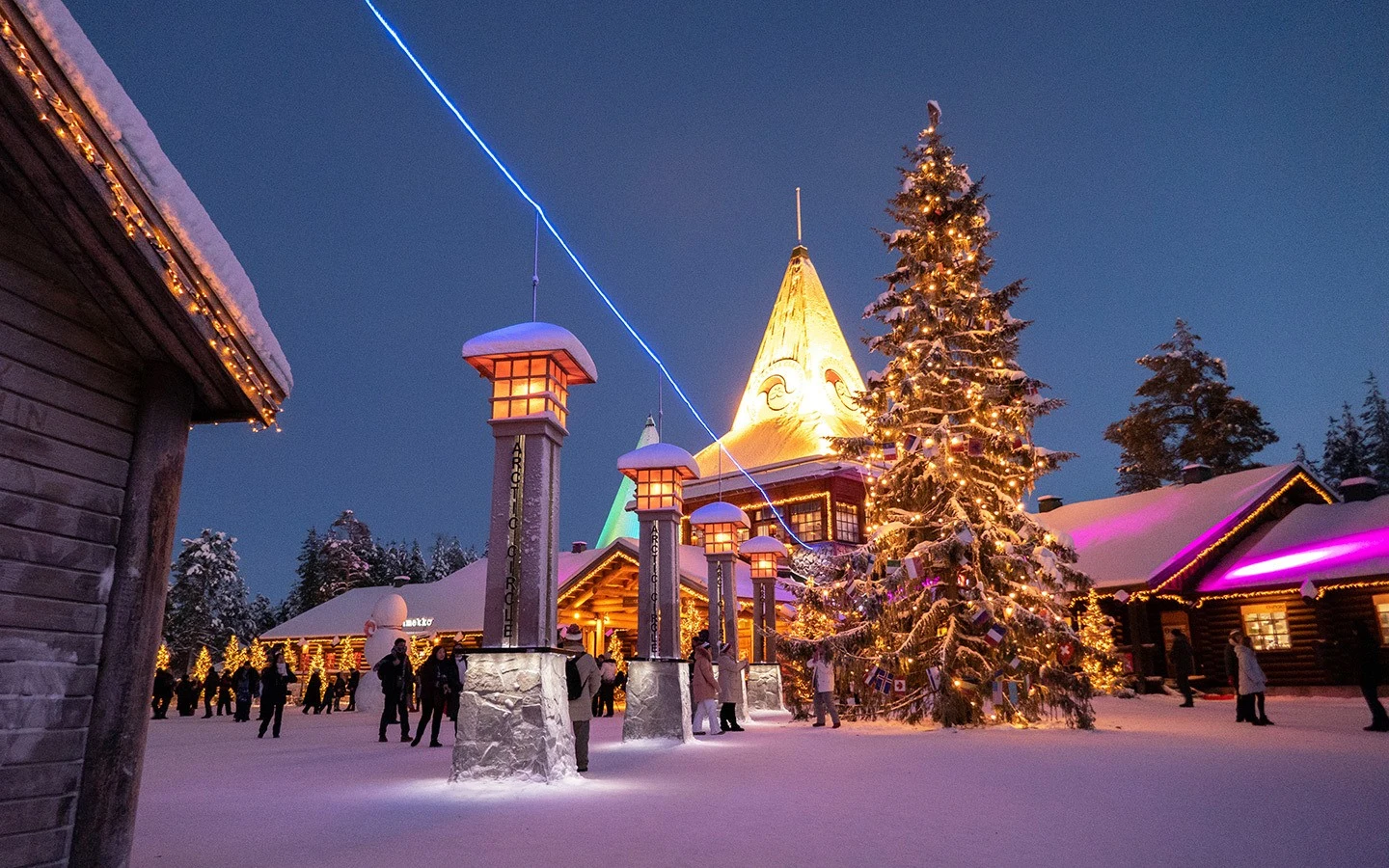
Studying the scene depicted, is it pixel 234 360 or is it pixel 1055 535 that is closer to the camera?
pixel 234 360

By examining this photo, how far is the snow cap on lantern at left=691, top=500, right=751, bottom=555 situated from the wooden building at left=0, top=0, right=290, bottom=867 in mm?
16210

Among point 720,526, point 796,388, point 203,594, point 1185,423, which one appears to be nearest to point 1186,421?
point 1185,423

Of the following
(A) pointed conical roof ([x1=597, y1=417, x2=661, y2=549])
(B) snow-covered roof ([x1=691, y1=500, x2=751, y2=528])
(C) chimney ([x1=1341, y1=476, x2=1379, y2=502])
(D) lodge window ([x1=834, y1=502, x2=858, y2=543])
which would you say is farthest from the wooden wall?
(A) pointed conical roof ([x1=597, y1=417, x2=661, y2=549])

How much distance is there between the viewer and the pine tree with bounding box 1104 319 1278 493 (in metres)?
41.0

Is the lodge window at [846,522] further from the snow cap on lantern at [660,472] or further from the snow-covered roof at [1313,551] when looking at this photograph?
the snow cap on lantern at [660,472]

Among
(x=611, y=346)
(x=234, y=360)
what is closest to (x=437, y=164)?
(x=611, y=346)

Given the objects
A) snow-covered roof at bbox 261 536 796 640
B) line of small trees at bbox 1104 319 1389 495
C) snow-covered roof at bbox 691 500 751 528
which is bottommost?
snow-covered roof at bbox 261 536 796 640

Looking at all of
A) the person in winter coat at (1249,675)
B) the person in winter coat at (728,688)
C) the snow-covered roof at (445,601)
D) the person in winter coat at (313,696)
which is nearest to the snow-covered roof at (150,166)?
the person in winter coat at (728,688)

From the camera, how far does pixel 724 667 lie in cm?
1702

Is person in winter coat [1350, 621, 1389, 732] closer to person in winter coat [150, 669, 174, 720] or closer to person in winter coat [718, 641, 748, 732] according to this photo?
person in winter coat [718, 641, 748, 732]

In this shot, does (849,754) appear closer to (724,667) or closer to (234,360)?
(724,667)

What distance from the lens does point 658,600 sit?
1542 centimetres

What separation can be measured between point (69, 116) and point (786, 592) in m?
28.9

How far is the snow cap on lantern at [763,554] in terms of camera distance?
22.7 m
